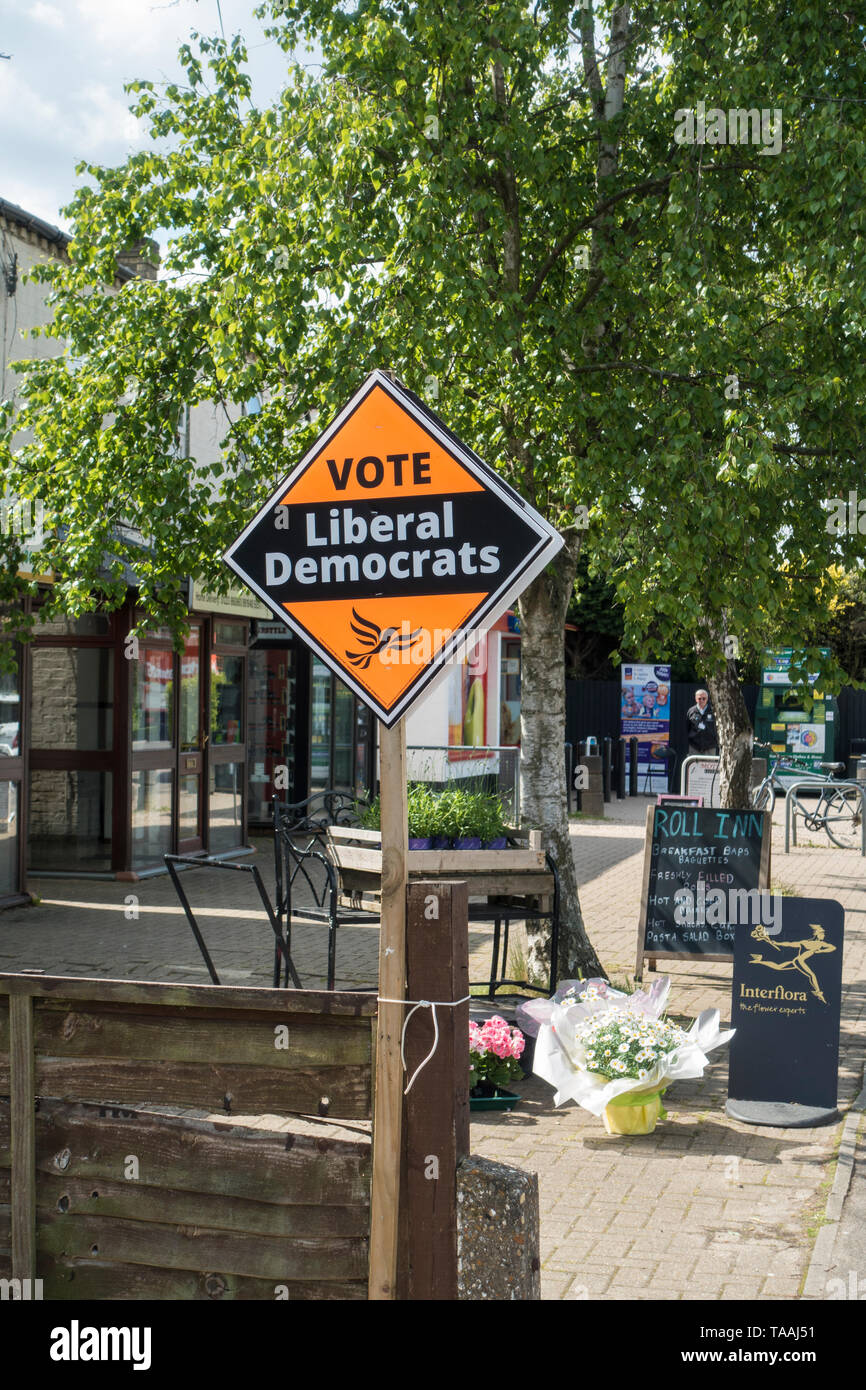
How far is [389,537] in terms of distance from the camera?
3.47 m

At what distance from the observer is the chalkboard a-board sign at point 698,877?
8539 millimetres

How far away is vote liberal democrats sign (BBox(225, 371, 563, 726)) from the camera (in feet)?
11.1

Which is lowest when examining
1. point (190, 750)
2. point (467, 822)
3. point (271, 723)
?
point (467, 822)

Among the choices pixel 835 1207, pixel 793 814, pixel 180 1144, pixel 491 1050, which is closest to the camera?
pixel 180 1144

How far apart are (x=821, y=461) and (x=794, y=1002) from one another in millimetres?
3201

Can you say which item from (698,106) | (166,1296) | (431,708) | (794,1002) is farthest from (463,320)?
(431,708)

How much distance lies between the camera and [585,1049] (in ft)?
19.7

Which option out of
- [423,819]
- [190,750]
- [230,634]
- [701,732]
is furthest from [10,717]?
[701,732]

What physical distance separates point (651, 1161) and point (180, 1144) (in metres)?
2.84

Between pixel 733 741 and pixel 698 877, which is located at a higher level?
pixel 733 741

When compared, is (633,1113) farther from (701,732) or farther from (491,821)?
(701,732)

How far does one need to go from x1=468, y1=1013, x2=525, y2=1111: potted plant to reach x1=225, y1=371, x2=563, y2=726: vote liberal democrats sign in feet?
10.4

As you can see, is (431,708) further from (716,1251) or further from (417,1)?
(716,1251)

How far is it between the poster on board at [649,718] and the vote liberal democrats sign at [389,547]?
23.2m
